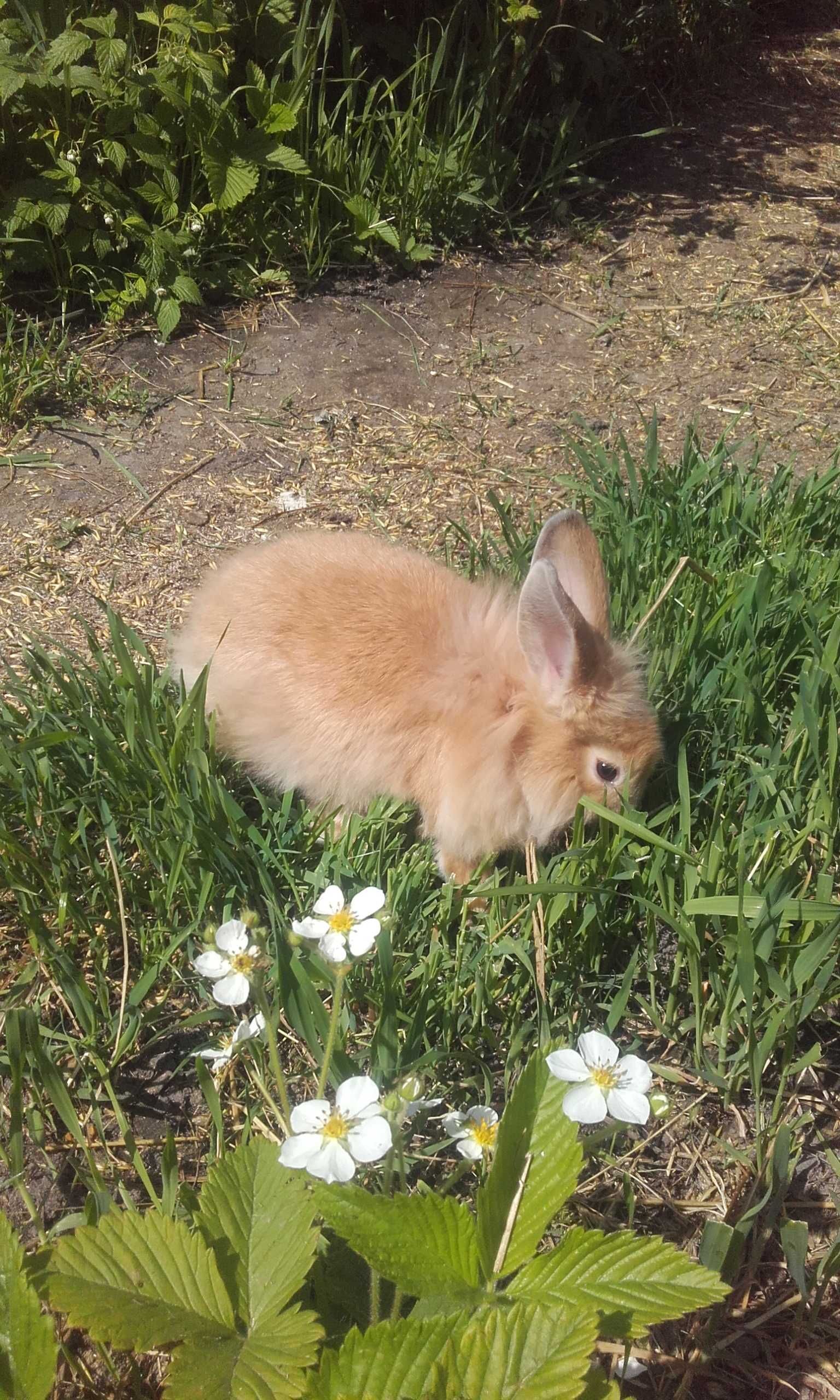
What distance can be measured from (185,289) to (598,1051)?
370 cm

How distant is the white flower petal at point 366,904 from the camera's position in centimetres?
165

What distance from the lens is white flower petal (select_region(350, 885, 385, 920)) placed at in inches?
65.0

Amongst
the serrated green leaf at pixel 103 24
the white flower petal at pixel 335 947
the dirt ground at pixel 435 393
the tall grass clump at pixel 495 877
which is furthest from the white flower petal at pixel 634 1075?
the serrated green leaf at pixel 103 24

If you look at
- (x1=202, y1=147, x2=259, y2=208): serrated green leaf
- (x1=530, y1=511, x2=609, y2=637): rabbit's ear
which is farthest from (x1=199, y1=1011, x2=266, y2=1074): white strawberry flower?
(x1=202, y1=147, x2=259, y2=208): serrated green leaf

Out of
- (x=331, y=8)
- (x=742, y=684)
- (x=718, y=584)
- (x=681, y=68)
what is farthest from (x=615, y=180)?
(x=742, y=684)

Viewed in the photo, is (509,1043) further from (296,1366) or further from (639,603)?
(639,603)

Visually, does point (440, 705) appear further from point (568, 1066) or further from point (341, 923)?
point (568, 1066)

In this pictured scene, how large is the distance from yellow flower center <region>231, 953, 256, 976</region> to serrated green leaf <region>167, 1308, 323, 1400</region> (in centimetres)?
44

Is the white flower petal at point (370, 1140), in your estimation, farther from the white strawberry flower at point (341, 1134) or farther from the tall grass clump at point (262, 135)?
the tall grass clump at point (262, 135)

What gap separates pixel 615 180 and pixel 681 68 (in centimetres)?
148

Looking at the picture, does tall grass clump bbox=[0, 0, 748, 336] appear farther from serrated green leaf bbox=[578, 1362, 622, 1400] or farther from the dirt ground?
serrated green leaf bbox=[578, 1362, 622, 1400]

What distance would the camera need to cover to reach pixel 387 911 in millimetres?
2180

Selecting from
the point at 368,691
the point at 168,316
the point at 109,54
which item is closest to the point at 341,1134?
the point at 368,691

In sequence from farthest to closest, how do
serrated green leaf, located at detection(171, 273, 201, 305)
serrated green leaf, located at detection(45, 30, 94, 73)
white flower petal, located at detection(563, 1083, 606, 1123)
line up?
serrated green leaf, located at detection(171, 273, 201, 305), serrated green leaf, located at detection(45, 30, 94, 73), white flower petal, located at detection(563, 1083, 606, 1123)
